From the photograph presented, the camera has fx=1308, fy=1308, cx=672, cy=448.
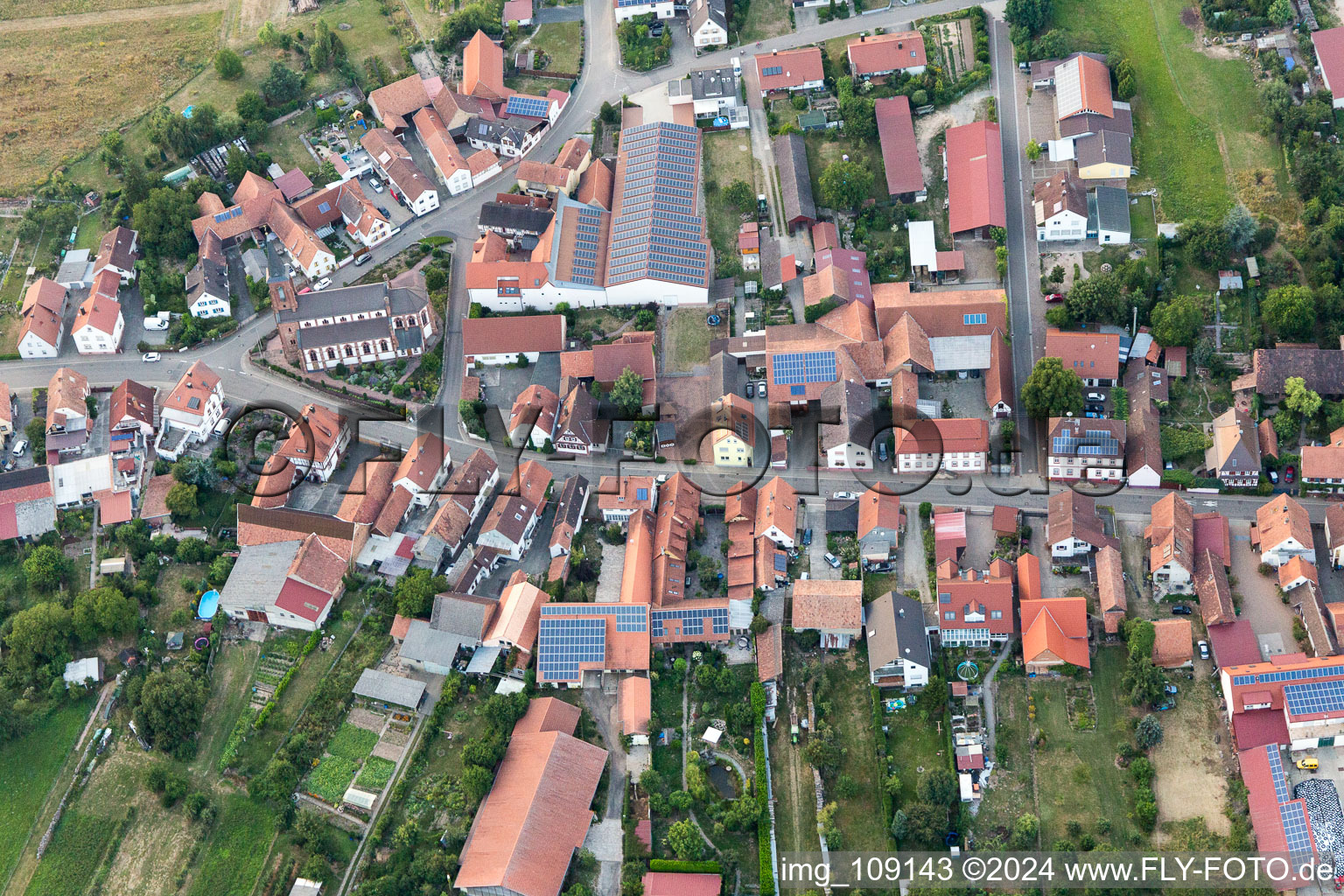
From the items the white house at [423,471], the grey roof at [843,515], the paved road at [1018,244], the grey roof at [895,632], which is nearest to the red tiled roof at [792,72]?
the paved road at [1018,244]

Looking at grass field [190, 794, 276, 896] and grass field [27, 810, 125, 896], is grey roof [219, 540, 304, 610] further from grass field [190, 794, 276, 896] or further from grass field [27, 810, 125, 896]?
grass field [27, 810, 125, 896]

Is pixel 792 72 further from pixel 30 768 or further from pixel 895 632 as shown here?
pixel 30 768

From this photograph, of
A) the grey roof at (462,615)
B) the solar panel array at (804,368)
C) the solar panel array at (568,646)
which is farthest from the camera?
the solar panel array at (804,368)

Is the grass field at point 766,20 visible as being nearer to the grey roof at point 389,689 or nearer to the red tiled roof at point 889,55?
the red tiled roof at point 889,55

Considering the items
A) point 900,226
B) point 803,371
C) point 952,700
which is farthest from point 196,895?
point 900,226

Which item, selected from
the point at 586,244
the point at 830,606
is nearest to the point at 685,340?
the point at 586,244
